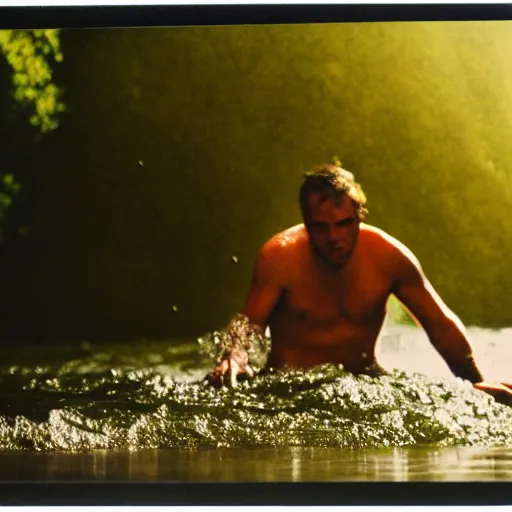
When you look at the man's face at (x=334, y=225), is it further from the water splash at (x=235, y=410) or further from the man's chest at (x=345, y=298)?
the water splash at (x=235, y=410)

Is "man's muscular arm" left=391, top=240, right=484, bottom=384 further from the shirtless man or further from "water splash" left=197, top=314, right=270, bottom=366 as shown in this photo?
"water splash" left=197, top=314, right=270, bottom=366

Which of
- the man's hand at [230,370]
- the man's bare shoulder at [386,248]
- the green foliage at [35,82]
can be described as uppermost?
the green foliage at [35,82]

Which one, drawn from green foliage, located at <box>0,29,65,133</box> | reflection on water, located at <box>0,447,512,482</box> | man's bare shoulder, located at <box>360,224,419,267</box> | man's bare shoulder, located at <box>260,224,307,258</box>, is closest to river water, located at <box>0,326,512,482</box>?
reflection on water, located at <box>0,447,512,482</box>

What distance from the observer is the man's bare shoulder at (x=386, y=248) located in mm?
1534

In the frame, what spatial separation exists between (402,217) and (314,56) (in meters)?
0.41

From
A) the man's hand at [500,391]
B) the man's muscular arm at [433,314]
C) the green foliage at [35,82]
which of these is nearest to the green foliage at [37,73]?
the green foliage at [35,82]

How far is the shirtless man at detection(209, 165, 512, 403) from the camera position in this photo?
4.98 feet

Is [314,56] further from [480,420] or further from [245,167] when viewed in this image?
[480,420]

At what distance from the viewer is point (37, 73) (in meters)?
1.59

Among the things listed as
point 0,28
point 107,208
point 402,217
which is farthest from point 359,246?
point 0,28

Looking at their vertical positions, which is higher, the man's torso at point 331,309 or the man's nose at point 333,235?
the man's nose at point 333,235

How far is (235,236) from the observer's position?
1557 mm

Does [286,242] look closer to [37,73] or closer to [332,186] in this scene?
[332,186]

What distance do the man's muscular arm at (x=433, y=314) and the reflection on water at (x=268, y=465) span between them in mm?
180
